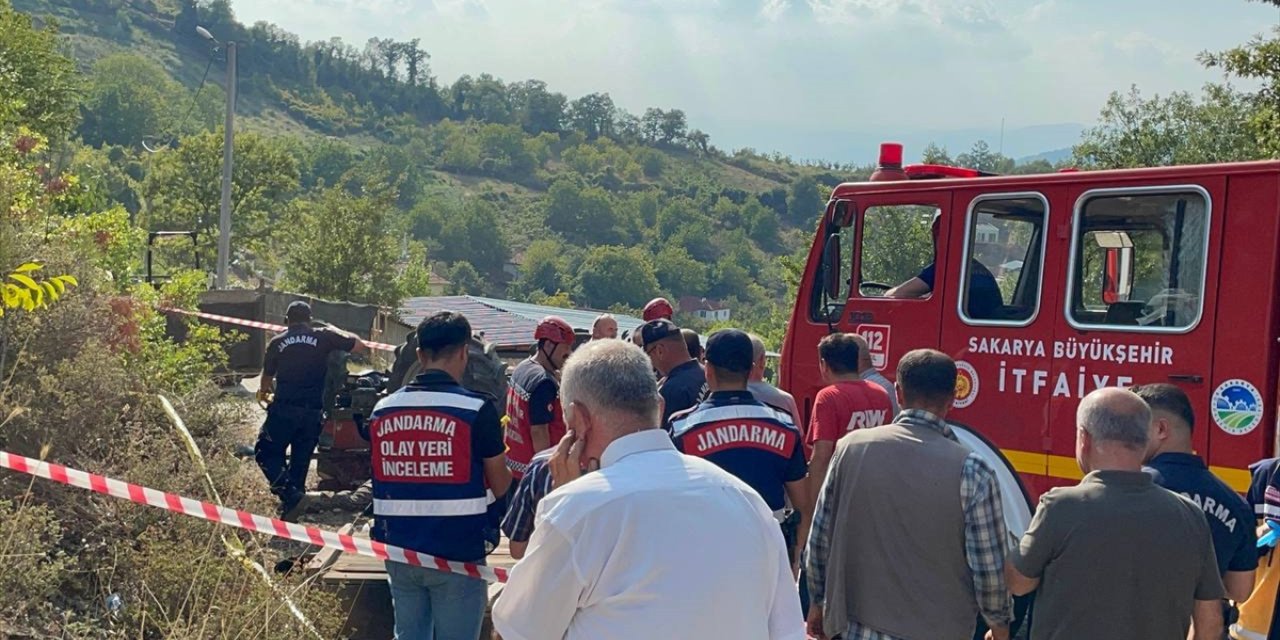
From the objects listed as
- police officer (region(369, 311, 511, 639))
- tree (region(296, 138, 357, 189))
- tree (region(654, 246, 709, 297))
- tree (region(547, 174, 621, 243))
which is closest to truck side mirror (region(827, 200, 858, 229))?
police officer (region(369, 311, 511, 639))

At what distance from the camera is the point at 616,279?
12244 cm

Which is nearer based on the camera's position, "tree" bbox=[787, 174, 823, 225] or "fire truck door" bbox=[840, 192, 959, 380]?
"fire truck door" bbox=[840, 192, 959, 380]

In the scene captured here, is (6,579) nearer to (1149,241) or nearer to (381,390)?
(381,390)

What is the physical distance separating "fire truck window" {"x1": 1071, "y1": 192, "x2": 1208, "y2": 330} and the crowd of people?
46.6 inches

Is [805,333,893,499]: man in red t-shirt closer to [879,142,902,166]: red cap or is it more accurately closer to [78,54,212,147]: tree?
[879,142,902,166]: red cap

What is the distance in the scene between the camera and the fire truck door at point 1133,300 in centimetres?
580

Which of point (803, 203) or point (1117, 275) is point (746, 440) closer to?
point (1117, 275)

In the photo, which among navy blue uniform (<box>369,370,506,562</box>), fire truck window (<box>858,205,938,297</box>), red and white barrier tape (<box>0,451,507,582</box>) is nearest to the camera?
navy blue uniform (<box>369,370,506,562</box>)

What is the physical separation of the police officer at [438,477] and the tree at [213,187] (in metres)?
37.8

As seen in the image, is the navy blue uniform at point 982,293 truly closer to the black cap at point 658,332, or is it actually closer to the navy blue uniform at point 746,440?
the black cap at point 658,332

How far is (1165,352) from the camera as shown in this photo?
230 inches

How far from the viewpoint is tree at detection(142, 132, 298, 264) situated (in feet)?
142

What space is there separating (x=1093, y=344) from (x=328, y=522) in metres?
5.58

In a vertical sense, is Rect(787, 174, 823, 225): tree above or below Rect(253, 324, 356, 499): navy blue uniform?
above
